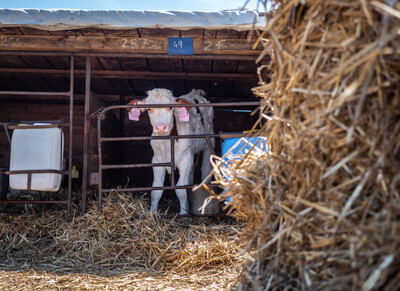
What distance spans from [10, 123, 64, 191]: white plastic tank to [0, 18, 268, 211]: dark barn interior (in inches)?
18.7

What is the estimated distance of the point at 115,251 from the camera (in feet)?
12.1

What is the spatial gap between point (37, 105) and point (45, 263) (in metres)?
4.29

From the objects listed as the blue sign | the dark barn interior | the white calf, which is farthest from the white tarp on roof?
the white calf

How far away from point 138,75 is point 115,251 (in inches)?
122

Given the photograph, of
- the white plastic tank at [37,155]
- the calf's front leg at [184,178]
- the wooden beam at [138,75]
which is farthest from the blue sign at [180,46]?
the white plastic tank at [37,155]

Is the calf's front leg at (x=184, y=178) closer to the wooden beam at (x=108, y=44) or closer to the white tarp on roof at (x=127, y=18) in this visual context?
the wooden beam at (x=108, y=44)

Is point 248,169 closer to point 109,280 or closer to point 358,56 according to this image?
point 358,56

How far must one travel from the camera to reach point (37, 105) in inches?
277

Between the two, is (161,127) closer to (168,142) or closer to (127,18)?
(168,142)

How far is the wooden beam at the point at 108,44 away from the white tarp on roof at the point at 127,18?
0.44 metres

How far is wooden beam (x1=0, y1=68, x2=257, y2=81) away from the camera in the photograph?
5.68m

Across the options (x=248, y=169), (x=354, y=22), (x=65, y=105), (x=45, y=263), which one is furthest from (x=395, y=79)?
(x=65, y=105)

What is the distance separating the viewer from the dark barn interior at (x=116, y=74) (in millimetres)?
4582

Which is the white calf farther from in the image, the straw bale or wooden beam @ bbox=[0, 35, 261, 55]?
wooden beam @ bbox=[0, 35, 261, 55]
